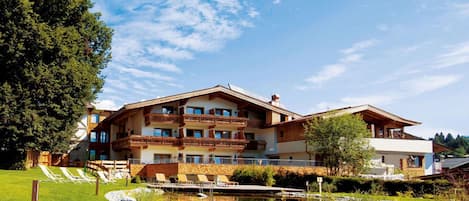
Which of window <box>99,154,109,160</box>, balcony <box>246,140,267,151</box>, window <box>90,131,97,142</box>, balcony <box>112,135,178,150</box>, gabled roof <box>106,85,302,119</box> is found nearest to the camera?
gabled roof <box>106,85,302,119</box>

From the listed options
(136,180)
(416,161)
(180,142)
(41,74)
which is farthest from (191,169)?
(416,161)

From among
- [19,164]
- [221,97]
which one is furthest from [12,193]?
[221,97]

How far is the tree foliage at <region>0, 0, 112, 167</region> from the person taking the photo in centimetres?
2558

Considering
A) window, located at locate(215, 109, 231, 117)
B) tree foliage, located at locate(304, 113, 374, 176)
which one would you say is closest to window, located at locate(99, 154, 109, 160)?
window, located at locate(215, 109, 231, 117)

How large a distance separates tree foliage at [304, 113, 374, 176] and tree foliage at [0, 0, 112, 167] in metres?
14.6

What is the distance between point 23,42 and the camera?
84.7 feet

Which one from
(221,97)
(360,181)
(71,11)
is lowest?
(360,181)

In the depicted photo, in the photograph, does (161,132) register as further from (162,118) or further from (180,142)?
(180,142)

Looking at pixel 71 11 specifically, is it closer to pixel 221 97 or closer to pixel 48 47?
pixel 48 47

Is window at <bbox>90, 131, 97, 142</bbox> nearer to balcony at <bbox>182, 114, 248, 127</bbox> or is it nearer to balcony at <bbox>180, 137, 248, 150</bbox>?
balcony at <bbox>180, 137, 248, 150</bbox>

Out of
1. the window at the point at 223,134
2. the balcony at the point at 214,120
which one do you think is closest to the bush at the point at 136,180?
the balcony at the point at 214,120

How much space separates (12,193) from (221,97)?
28004 millimetres

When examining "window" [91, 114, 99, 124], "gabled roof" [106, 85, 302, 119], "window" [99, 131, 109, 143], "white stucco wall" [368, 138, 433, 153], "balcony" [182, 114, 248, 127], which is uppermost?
"gabled roof" [106, 85, 302, 119]

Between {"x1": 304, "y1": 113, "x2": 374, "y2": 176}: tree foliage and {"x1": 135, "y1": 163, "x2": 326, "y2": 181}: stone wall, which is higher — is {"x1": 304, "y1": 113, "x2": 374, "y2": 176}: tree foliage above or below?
above
